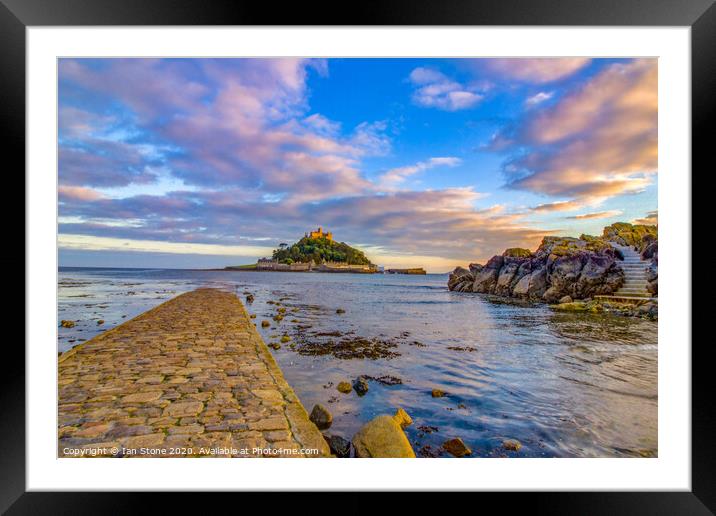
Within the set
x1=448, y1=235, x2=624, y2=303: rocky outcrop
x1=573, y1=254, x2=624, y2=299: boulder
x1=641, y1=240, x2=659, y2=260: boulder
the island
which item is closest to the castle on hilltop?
the island

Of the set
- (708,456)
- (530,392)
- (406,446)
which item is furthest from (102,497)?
(530,392)

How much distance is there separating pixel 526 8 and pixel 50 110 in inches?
145

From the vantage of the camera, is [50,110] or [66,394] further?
[66,394]

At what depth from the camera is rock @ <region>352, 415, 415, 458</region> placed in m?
2.67

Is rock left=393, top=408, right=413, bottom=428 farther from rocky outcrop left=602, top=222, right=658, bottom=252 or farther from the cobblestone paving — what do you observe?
rocky outcrop left=602, top=222, right=658, bottom=252

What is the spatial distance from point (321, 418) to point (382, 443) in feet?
2.61

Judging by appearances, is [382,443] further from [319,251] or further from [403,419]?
[319,251]

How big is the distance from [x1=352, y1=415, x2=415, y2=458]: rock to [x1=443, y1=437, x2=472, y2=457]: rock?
1.34 feet

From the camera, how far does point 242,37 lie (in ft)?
8.81

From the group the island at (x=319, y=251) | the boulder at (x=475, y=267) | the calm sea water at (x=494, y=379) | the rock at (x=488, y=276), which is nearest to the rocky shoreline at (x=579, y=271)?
the rock at (x=488, y=276)

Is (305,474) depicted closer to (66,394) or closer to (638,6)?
(66,394)

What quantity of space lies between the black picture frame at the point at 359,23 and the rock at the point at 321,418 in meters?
0.96

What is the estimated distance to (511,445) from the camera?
3.12 meters

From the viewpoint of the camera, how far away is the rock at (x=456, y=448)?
2.94 meters
